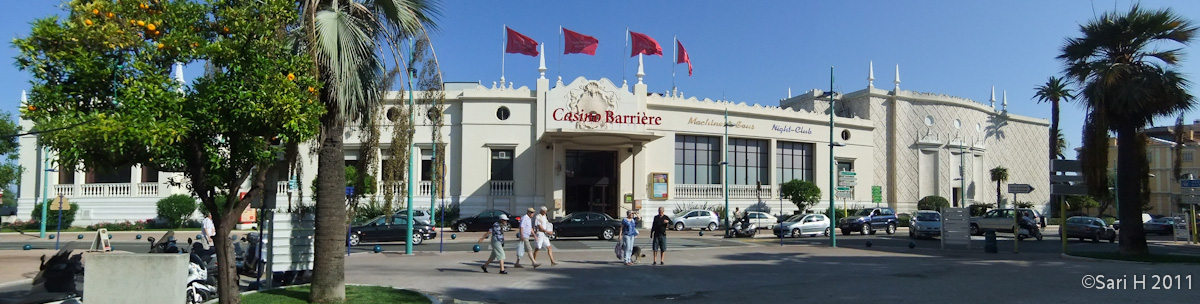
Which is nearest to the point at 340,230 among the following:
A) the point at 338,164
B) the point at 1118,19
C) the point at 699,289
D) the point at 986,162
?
the point at 338,164

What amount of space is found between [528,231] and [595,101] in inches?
1031

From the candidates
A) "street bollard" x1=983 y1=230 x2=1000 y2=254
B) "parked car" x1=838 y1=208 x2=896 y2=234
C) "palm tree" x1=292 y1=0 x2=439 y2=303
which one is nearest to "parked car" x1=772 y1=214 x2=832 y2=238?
"parked car" x1=838 y1=208 x2=896 y2=234

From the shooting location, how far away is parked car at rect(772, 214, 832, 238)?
34.8 meters

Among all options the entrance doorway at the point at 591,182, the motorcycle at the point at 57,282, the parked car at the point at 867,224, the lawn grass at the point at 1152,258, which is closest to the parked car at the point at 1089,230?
the parked car at the point at 867,224

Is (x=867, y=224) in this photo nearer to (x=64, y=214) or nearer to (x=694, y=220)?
(x=694, y=220)

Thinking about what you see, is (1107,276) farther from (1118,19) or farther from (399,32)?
(399,32)

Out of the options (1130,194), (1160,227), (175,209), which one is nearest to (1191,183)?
(1130,194)

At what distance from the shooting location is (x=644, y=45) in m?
43.2

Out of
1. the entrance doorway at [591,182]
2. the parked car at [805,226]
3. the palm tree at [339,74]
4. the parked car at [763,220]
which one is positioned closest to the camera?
the palm tree at [339,74]

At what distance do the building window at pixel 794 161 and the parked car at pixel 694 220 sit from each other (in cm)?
1089

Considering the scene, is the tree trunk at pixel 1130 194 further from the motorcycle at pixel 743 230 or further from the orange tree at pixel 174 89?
the orange tree at pixel 174 89

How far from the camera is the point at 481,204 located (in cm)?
4200

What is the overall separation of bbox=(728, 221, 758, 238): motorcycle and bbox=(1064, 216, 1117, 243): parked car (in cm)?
1328

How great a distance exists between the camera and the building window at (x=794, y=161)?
49625 mm
